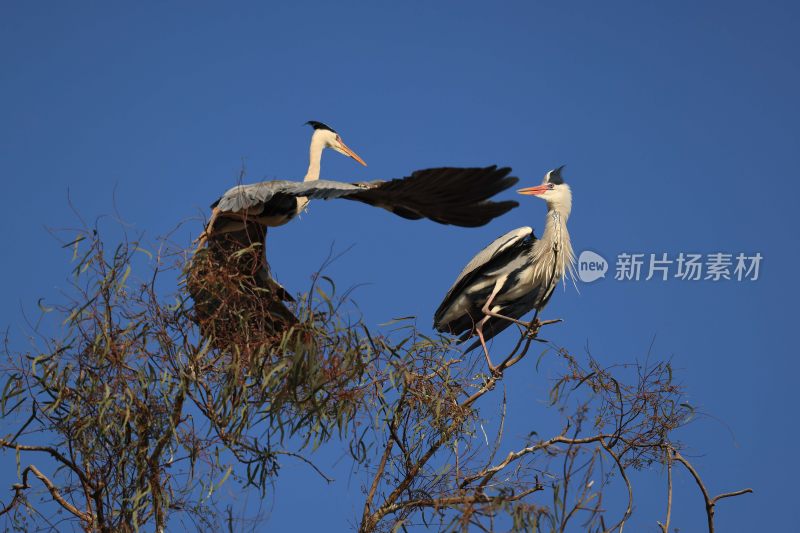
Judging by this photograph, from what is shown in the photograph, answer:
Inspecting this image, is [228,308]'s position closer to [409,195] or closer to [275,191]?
[275,191]

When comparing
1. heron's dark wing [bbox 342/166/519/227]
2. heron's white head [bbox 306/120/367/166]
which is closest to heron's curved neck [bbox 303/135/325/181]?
heron's white head [bbox 306/120/367/166]

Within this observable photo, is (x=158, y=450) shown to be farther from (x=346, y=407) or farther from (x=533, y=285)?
(x=533, y=285)

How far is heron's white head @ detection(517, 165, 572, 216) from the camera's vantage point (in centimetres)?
659

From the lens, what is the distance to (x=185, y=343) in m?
3.95

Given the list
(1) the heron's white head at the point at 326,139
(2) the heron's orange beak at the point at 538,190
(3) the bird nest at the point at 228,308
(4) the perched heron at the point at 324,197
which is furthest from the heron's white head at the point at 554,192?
(3) the bird nest at the point at 228,308

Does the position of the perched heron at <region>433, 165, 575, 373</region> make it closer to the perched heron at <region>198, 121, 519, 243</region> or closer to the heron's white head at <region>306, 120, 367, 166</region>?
the heron's white head at <region>306, 120, 367, 166</region>

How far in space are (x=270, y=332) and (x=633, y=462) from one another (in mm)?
1658

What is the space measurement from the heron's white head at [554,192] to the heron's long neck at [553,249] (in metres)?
0.04

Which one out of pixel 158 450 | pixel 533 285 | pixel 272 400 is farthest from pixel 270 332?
pixel 533 285

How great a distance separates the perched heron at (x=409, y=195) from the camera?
421cm

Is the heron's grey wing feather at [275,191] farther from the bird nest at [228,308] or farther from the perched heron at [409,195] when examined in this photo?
the bird nest at [228,308]

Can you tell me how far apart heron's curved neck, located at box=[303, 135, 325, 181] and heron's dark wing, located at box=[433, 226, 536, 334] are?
1074 mm

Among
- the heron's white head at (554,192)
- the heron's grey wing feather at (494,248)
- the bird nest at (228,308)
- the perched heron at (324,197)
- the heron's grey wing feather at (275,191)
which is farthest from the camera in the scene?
the heron's white head at (554,192)

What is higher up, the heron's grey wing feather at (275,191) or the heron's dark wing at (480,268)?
the heron's dark wing at (480,268)
